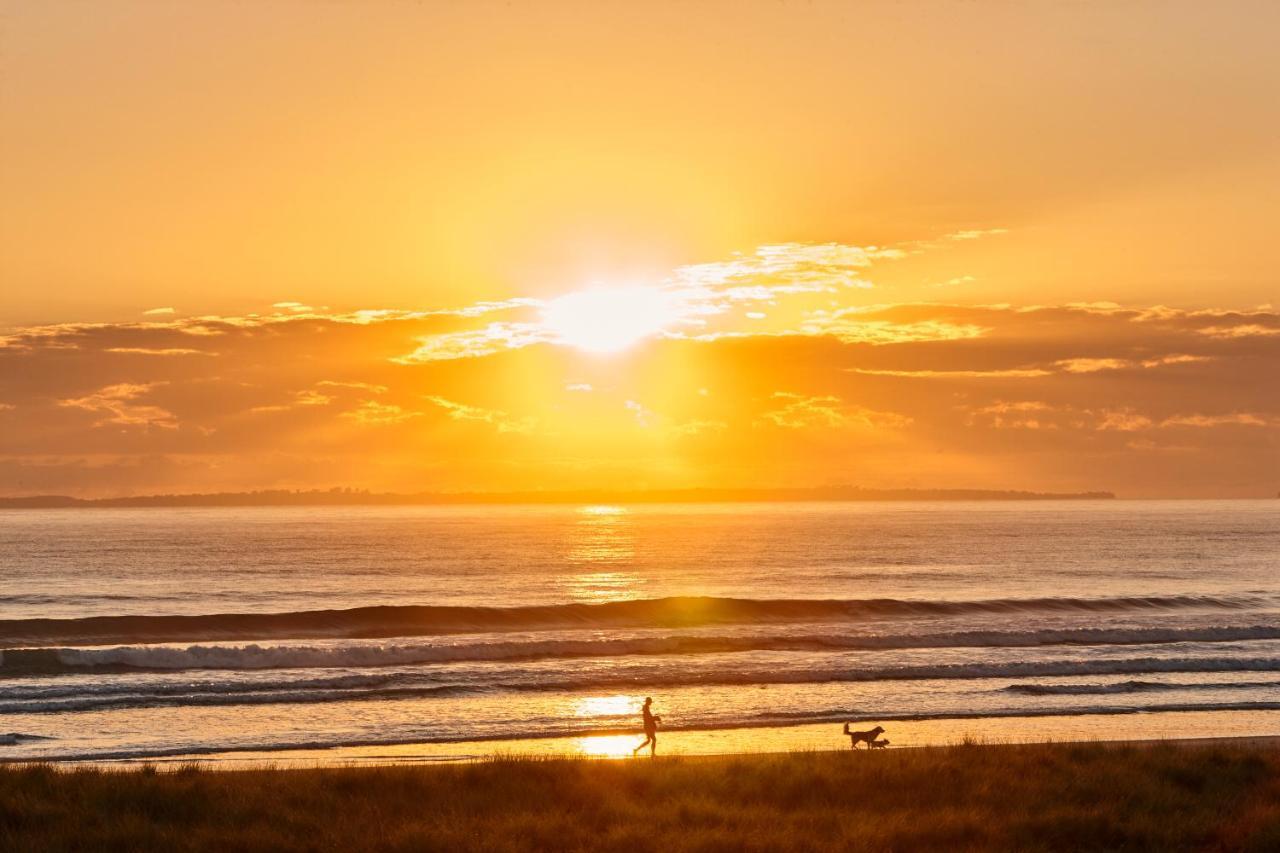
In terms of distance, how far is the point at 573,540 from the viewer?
164375 millimetres

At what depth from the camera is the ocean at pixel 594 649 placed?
34.0 meters

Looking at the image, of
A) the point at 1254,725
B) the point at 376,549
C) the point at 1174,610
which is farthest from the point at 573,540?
the point at 1254,725

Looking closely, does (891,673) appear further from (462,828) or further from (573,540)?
(573,540)

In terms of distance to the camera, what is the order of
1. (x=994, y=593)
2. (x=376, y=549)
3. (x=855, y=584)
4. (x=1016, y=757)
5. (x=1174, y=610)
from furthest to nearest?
(x=376, y=549) → (x=855, y=584) → (x=994, y=593) → (x=1174, y=610) → (x=1016, y=757)

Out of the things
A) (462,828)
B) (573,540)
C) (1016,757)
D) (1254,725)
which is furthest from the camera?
(573,540)

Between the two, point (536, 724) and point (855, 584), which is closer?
point (536, 724)

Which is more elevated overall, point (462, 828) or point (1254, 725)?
point (462, 828)

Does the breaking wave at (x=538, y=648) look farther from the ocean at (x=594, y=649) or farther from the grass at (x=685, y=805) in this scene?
the grass at (x=685, y=805)

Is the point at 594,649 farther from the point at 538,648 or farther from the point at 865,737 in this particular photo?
the point at 865,737

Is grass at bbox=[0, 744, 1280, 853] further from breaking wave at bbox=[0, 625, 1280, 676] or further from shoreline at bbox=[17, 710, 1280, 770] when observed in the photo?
breaking wave at bbox=[0, 625, 1280, 676]

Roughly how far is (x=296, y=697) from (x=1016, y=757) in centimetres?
2329

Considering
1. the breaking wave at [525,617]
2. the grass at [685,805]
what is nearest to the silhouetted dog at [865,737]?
the grass at [685,805]

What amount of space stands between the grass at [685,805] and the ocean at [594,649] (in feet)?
24.2

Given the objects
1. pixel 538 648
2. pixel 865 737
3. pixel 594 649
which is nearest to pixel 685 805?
pixel 865 737
